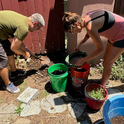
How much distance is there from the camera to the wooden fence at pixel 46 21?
127 inches

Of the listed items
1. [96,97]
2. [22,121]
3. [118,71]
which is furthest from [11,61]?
[118,71]

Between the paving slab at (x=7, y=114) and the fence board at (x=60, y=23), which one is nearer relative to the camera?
the paving slab at (x=7, y=114)

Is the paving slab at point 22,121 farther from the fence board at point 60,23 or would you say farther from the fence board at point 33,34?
the fence board at point 60,23

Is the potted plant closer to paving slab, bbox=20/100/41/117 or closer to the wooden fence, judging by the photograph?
paving slab, bbox=20/100/41/117

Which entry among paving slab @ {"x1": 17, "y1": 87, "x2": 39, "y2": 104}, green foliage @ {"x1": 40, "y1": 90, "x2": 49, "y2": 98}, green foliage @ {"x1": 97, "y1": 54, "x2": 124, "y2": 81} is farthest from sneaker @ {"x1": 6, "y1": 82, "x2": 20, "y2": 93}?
green foliage @ {"x1": 97, "y1": 54, "x2": 124, "y2": 81}

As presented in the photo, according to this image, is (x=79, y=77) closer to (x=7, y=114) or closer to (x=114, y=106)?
(x=114, y=106)

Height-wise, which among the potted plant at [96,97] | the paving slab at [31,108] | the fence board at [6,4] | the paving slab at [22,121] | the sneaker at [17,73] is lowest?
the paving slab at [22,121]

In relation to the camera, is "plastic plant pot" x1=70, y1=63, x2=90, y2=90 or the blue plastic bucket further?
"plastic plant pot" x1=70, y1=63, x2=90, y2=90

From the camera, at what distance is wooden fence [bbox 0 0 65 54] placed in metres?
3.23

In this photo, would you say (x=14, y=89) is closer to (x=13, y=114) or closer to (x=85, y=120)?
(x=13, y=114)

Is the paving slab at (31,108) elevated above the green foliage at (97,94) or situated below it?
below

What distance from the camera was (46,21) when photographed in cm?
356

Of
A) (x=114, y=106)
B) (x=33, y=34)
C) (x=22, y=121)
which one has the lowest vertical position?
(x=22, y=121)

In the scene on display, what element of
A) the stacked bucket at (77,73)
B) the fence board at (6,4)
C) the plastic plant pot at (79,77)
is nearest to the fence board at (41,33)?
the fence board at (6,4)
